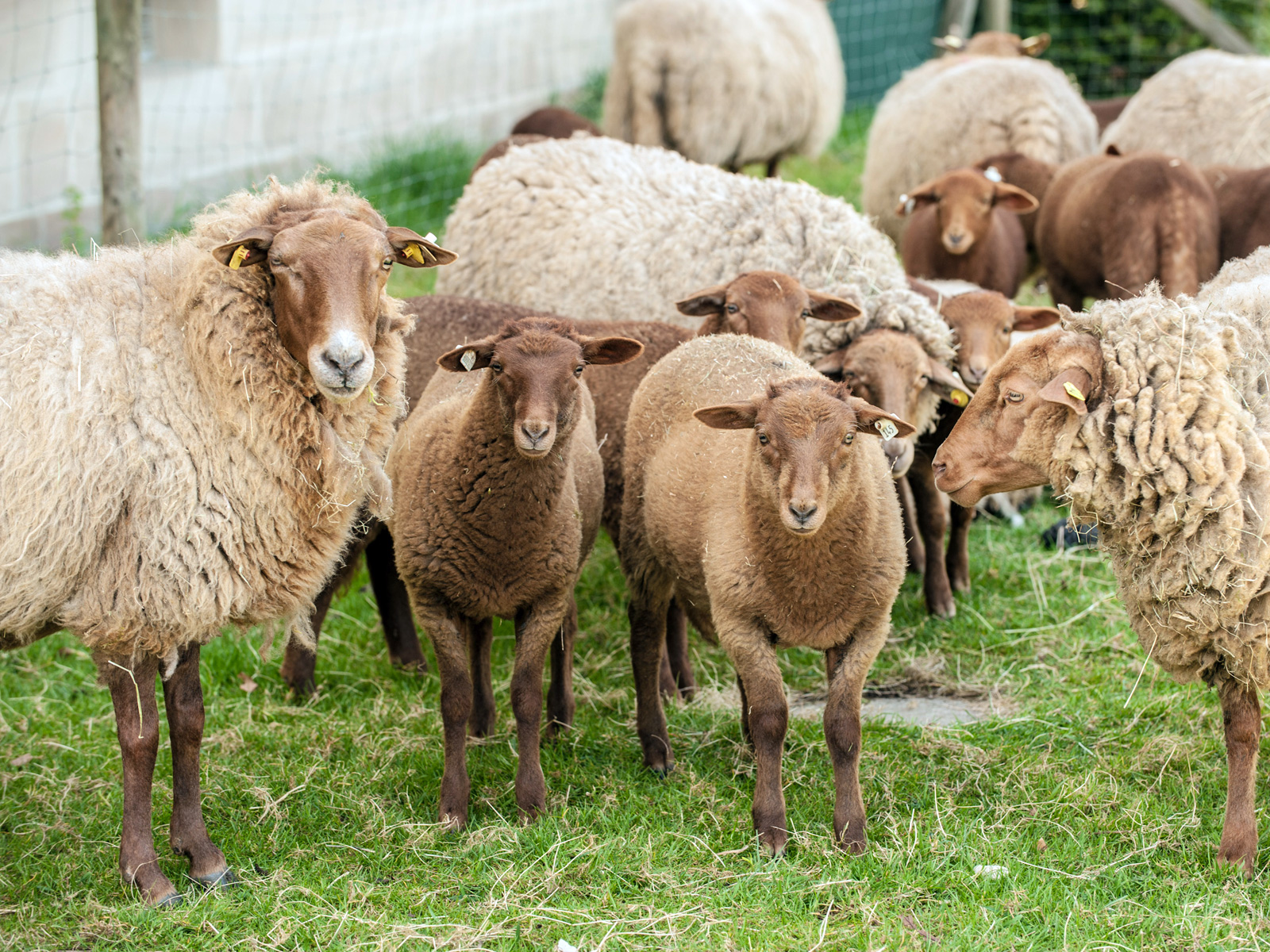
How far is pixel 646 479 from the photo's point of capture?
4703 mm

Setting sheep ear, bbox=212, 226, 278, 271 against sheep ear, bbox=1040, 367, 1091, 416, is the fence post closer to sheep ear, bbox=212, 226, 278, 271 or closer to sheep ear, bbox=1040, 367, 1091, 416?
sheep ear, bbox=212, 226, 278, 271

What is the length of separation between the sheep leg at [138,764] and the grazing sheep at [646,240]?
9.71ft

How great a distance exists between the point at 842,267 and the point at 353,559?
2395 millimetres

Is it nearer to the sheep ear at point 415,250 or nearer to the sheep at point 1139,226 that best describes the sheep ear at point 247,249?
the sheep ear at point 415,250

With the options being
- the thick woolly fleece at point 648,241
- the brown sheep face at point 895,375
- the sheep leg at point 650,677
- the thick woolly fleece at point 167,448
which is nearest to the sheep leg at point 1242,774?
the brown sheep face at point 895,375

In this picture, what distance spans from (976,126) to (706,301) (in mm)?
4421

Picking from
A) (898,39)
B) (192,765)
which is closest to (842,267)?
(192,765)

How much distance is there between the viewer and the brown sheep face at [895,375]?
16.7 feet

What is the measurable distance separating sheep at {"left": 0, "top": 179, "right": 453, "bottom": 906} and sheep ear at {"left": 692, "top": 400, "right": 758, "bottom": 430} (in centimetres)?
100

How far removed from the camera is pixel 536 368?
161 inches

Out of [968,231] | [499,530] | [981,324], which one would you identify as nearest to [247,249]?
[499,530]

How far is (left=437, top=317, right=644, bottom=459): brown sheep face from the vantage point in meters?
4.03

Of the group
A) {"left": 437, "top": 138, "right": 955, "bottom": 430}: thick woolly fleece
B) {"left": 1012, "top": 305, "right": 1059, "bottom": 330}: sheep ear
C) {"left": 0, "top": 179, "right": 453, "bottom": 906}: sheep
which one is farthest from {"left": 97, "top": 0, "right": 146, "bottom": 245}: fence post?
{"left": 1012, "top": 305, "right": 1059, "bottom": 330}: sheep ear

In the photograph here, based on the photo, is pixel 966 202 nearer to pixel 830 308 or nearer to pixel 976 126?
pixel 976 126
